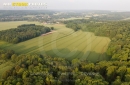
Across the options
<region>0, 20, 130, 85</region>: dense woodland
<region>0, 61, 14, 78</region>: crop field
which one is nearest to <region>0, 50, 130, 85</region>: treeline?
<region>0, 20, 130, 85</region>: dense woodland

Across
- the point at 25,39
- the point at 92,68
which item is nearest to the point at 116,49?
the point at 92,68

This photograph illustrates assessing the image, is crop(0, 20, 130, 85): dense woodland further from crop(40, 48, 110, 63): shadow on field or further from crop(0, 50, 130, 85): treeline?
crop(40, 48, 110, 63): shadow on field

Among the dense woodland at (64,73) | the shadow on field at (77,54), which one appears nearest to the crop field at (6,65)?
the dense woodland at (64,73)

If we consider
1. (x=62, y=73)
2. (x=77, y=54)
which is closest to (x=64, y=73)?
(x=62, y=73)

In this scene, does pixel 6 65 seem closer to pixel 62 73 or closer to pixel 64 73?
pixel 62 73

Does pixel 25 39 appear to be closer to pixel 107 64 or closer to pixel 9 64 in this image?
pixel 9 64

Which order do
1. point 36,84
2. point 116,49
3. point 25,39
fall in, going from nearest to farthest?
point 36,84 < point 116,49 < point 25,39
